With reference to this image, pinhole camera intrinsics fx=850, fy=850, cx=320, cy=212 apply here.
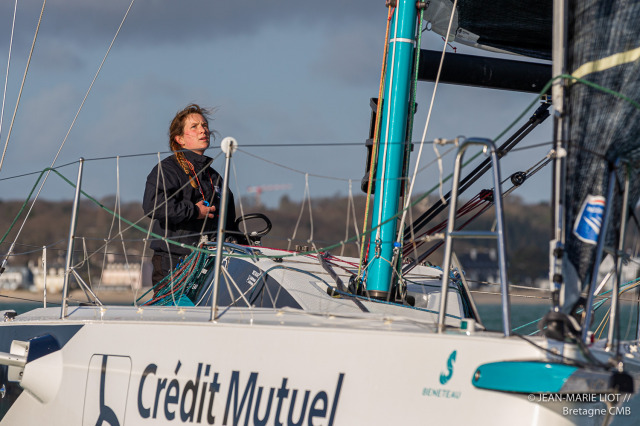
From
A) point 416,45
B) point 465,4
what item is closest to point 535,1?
point 465,4

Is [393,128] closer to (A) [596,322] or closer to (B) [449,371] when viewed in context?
(B) [449,371]

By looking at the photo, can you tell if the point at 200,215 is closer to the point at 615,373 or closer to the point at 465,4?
the point at 465,4

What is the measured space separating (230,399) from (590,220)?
1.65m

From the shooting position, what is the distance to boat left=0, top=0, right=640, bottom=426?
2.94m

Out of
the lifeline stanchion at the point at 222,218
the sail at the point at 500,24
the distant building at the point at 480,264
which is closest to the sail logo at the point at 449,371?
the lifeline stanchion at the point at 222,218

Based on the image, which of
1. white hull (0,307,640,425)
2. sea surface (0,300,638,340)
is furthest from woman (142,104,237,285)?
sea surface (0,300,638,340)

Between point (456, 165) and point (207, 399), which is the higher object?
point (456, 165)

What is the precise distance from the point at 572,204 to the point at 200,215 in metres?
2.55

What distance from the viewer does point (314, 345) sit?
339 cm

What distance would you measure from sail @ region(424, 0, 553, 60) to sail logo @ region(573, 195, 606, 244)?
8.84ft

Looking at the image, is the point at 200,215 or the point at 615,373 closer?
the point at 615,373

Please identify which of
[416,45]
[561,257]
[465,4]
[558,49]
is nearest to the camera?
[561,257]

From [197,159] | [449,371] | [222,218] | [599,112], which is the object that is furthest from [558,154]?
[197,159]

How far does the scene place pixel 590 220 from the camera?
312cm
